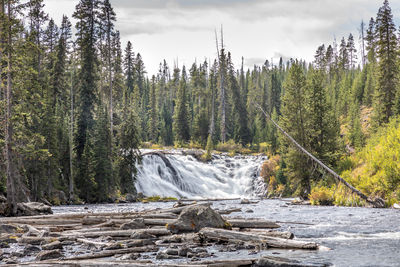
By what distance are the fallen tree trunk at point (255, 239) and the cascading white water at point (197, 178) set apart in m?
31.0

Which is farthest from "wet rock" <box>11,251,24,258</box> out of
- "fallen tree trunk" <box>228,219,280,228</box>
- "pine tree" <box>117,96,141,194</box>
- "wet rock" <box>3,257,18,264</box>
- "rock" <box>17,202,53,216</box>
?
"pine tree" <box>117,96,141,194</box>

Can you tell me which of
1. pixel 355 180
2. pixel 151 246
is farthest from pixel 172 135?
pixel 151 246

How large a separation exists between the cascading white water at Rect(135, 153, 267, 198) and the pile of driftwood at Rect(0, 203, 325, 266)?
28518mm

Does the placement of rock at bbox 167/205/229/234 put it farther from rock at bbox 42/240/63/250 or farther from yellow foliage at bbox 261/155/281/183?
yellow foliage at bbox 261/155/281/183

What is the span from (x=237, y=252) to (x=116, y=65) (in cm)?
3822

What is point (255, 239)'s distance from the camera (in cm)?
1052

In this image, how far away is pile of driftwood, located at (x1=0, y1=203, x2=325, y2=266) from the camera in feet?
29.0

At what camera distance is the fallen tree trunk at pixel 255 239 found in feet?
31.8

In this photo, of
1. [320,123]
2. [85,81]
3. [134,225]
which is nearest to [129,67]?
[85,81]

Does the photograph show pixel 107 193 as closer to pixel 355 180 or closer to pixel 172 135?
pixel 355 180

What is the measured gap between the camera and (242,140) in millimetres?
71875

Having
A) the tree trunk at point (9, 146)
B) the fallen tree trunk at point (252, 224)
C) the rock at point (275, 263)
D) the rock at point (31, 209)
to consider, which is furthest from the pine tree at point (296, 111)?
the rock at point (275, 263)

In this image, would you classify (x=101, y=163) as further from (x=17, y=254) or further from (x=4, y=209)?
(x=17, y=254)

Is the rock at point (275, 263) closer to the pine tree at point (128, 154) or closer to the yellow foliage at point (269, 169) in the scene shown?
the pine tree at point (128, 154)
